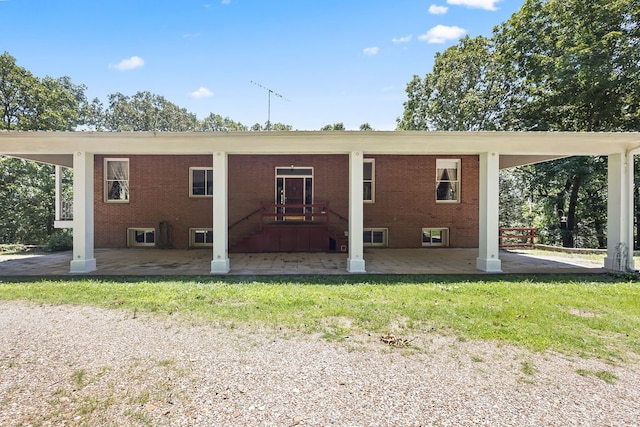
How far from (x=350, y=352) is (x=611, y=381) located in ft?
7.50

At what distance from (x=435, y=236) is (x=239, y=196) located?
750 centimetres

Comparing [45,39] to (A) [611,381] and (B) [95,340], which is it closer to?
(B) [95,340]

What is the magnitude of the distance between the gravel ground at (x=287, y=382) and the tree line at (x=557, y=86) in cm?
1379

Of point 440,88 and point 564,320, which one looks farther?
point 440,88

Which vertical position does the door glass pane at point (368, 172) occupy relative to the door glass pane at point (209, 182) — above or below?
above

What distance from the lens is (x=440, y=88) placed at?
20.4 meters

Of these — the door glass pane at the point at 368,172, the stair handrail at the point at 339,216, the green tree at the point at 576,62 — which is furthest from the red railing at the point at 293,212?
the green tree at the point at 576,62

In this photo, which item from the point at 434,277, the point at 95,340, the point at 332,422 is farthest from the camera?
the point at 434,277

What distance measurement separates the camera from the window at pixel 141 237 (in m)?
12.1

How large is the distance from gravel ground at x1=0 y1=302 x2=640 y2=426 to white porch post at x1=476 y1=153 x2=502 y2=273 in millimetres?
4824

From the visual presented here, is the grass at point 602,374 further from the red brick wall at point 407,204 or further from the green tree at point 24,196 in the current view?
the green tree at point 24,196


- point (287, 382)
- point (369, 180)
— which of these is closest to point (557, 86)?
point (369, 180)

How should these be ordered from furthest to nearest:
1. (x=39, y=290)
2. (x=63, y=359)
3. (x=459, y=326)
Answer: (x=39, y=290) → (x=459, y=326) → (x=63, y=359)

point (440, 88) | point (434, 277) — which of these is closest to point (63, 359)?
point (434, 277)
